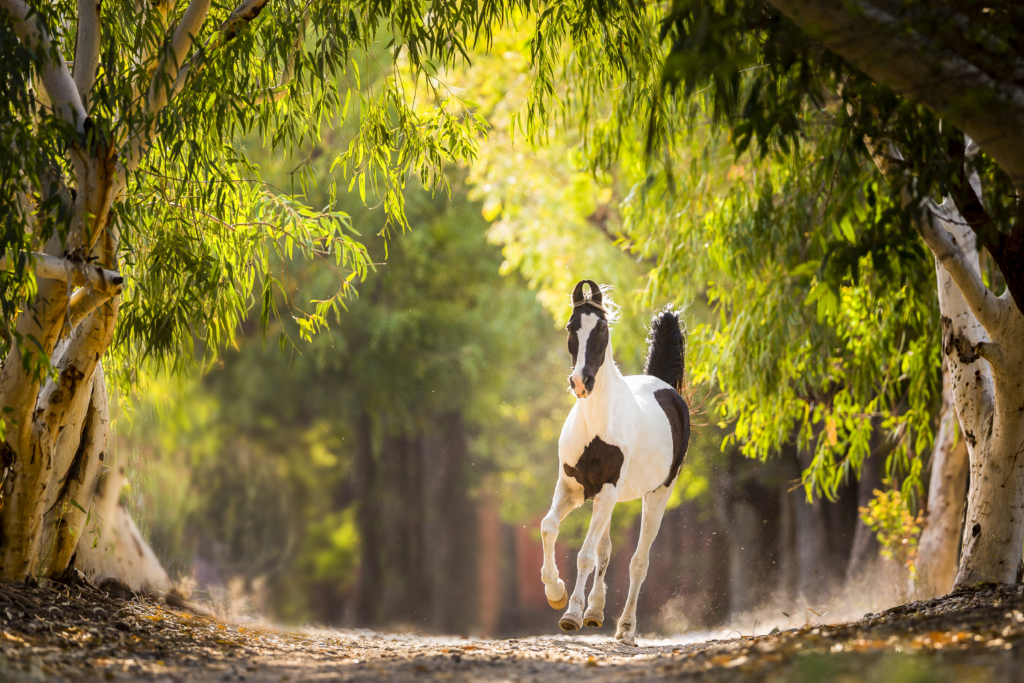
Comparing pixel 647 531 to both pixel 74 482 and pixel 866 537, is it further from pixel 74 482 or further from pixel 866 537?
pixel 866 537

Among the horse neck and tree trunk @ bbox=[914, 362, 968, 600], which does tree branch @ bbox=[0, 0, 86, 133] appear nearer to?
the horse neck

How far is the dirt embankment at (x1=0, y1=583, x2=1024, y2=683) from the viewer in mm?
2633

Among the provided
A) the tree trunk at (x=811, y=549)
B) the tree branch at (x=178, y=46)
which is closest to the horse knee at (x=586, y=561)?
the tree branch at (x=178, y=46)

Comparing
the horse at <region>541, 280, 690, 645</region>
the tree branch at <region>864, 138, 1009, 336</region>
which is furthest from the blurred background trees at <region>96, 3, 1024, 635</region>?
the horse at <region>541, 280, 690, 645</region>

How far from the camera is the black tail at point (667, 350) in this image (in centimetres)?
677

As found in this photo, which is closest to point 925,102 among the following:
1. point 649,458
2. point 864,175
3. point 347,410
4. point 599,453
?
point 864,175

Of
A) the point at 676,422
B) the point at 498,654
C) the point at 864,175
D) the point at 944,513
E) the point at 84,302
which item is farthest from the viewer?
the point at 944,513

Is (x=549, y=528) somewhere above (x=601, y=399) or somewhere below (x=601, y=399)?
below

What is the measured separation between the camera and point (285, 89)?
500 cm

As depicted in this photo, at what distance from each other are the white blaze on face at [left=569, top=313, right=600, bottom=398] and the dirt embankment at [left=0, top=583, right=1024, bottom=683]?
4.55 ft

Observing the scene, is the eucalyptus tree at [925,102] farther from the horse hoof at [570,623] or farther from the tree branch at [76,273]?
the tree branch at [76,273]

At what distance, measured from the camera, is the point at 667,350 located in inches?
268

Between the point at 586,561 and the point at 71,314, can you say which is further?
the point at 586,561

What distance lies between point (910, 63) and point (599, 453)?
2.84 m
